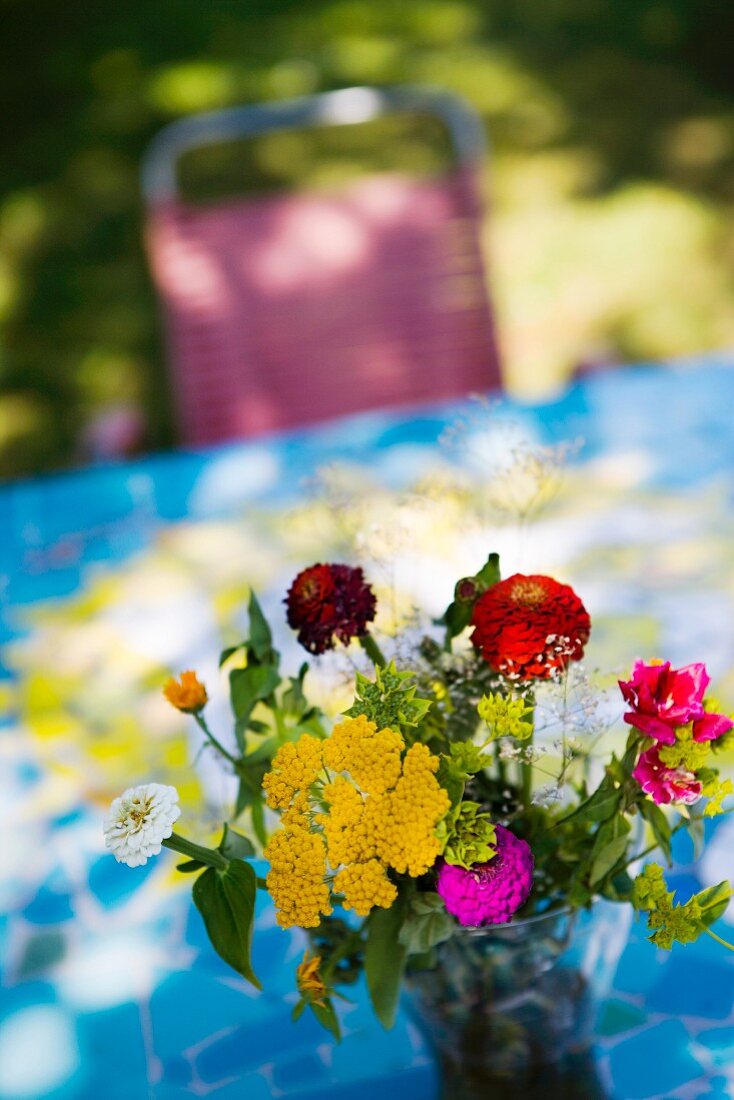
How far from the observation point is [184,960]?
104cm

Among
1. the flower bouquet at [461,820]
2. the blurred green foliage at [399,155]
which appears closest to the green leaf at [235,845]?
the flower bouquet at [461,820]

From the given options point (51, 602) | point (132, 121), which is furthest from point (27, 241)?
point (51, 602)

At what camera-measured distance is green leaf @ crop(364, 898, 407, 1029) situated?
2.41ft

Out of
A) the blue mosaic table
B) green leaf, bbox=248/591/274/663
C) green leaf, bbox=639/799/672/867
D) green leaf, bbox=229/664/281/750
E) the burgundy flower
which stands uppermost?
the burgundy flower

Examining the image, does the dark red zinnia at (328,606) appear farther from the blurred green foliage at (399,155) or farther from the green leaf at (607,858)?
the blurred green foliage at (399,155)

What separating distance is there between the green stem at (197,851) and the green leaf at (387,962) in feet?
0.33

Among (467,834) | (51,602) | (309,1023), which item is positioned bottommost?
(309,1023)

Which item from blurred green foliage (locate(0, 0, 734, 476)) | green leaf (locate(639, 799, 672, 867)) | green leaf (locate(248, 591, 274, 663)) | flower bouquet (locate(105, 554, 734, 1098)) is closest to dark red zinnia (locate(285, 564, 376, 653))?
flower bouquet (locate(105, 554, 734, 1098))

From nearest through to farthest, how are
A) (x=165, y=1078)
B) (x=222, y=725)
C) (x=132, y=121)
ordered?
1. (x=165, y=1078)
2. (x=222, y=725)
3. (x=132, y=121)

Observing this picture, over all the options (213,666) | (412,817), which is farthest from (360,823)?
(213,666)

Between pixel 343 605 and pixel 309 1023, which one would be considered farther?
pixel 309 1023

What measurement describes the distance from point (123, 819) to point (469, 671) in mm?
252

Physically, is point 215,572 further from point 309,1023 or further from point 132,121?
point 132,121

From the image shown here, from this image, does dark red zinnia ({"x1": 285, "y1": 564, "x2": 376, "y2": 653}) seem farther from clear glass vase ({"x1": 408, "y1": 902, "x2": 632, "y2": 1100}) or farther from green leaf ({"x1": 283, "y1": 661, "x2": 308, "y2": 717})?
clear glass vase ({"x1": 408, "y1": 902, "x2": 632, "y2": 1100})
